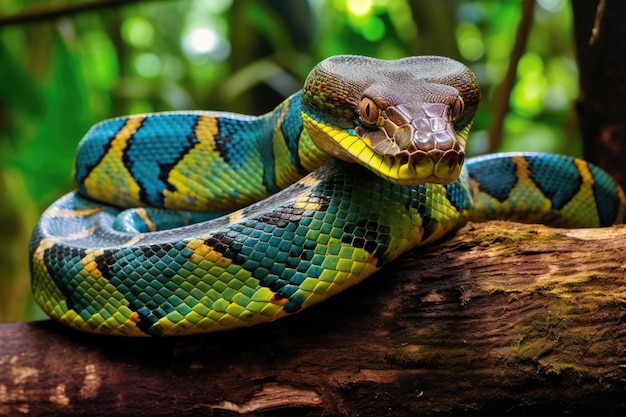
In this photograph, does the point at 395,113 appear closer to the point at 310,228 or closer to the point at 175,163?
the point at 310,228

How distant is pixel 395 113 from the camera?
177cm

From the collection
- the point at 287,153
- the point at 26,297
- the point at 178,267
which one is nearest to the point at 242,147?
the point at 287,153

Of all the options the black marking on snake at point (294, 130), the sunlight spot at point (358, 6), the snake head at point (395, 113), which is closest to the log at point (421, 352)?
the snake head at point (395, 113)

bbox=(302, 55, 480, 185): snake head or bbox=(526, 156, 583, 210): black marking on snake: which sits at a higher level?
bbox=(302, 55, 480, 185): snake head

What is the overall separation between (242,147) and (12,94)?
2.71 metres

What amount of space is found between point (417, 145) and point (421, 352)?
2.57 ft

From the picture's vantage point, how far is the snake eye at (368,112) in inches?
72.2

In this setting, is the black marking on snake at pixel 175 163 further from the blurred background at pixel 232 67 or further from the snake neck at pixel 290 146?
the blurred background at pixel 232 67

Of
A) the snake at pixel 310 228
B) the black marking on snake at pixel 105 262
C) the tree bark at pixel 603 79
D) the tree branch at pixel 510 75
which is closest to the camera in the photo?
the snake at pixel 310 228

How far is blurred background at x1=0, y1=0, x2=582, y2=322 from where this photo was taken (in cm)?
459

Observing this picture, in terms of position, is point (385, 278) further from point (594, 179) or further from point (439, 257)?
point (594, 179)

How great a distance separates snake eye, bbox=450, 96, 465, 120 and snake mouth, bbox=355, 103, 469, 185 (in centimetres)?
4

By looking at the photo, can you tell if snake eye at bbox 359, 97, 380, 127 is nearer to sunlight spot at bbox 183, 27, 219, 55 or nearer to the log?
the log

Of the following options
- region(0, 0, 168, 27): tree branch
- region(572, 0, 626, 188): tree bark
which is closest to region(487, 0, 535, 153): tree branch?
region(572, 0, 626, 188): tree bark
